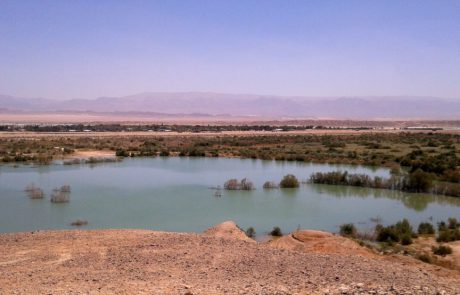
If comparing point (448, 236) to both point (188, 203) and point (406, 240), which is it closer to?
point (406, 240)

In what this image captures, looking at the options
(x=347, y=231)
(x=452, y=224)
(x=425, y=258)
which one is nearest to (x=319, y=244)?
(x=425, y=258)

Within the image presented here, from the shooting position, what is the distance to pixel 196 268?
9375 mm

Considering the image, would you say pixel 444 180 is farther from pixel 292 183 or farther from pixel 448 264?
pixel 448 264

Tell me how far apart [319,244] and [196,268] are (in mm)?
3480

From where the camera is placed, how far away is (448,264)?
1145 centimetres

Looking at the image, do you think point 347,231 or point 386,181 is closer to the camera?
point 347,231

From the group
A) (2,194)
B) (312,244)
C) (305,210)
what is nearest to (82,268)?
(312,244)

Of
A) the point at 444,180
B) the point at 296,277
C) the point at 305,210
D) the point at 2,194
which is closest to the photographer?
the point at 296,277

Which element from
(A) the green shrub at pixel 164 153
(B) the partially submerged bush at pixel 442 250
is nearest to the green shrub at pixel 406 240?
(B) the partially submerged bush at pixel 442 250

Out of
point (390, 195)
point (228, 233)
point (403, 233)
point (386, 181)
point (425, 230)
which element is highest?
point (228, 233)

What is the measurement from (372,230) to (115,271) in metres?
9.36

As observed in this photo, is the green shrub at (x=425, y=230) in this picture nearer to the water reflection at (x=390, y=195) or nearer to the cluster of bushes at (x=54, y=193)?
the water reflection at (x=390, y=195)

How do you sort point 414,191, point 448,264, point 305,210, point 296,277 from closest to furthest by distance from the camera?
point 296,277 < point 448,264 < point 305,210 < point 414,191

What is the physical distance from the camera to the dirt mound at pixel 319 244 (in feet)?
37.1
